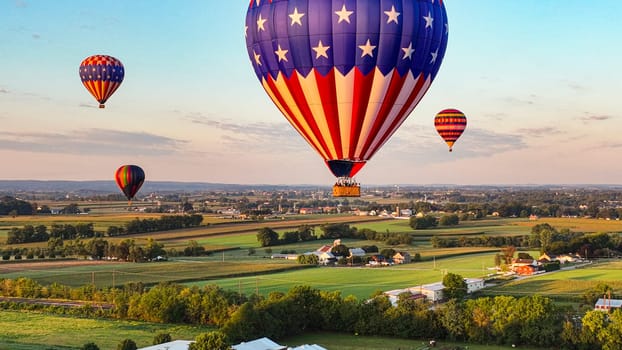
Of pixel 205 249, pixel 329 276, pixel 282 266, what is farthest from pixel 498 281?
pixel 205 249

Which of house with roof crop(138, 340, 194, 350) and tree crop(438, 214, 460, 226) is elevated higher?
tree crop(438, 214, 460, 226)

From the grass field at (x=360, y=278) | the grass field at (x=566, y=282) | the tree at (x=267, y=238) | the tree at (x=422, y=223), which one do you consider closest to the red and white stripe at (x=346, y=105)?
the grass field at (x=360, y=278)

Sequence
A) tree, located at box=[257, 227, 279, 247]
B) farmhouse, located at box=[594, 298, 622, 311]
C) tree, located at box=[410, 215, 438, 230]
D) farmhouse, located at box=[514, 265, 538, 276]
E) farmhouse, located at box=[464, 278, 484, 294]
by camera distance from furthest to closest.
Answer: tree, located at box=[410, 215, 438, 230]
tree, located at box=[257, 227, 279, 247]
farmhouse, located at box=[514, 265, 538, 276]
farmhouse, located at box=[464, 278, 484, 294]
farmhouse, located at box=[594, 298, 622, 311]

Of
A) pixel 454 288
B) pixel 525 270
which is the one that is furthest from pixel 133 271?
pixel 525 270

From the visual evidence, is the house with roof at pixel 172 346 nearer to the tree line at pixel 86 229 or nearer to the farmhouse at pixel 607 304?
the farmhouse at pixel 607 304

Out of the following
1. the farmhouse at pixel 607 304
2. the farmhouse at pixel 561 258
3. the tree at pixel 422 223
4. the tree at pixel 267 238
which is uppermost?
the tree at pixel 422 223

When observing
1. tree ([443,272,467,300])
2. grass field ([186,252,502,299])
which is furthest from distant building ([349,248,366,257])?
tree ([443,272,467,300])

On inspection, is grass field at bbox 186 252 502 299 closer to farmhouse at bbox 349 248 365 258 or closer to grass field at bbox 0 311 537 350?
farmhouse at bbox 349 248 365 258
